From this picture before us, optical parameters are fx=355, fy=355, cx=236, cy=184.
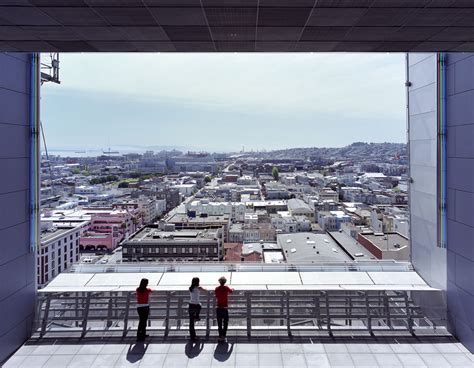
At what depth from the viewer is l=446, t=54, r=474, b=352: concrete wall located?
5.43 meters

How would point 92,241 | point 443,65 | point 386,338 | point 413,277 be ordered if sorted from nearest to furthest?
point 386,338, point 443,65, point 413,277, point 92,241

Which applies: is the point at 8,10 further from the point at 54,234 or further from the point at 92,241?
the point at 92,241

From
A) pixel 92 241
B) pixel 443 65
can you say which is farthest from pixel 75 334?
pixel 92 241

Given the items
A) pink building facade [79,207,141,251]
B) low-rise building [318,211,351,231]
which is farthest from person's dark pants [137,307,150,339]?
low-rise building [318,211,351,231]

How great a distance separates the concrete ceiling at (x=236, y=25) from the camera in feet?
10.7

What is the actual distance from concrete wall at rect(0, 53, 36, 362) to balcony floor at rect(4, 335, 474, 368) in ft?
1.52

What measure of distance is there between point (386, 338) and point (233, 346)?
239cm

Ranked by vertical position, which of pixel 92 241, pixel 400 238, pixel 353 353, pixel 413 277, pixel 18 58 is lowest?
pixel 92 241

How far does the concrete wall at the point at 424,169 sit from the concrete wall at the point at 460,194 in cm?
41

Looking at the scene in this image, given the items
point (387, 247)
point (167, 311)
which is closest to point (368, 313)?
point (167, 311)

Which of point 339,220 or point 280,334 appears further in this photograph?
point 339,220

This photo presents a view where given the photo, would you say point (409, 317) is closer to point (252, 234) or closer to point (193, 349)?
point (193, 349)

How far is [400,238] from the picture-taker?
26.6 meters

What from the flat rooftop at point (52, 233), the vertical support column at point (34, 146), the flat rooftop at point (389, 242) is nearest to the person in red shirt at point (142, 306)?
the vertical support column at point (34, 146)
